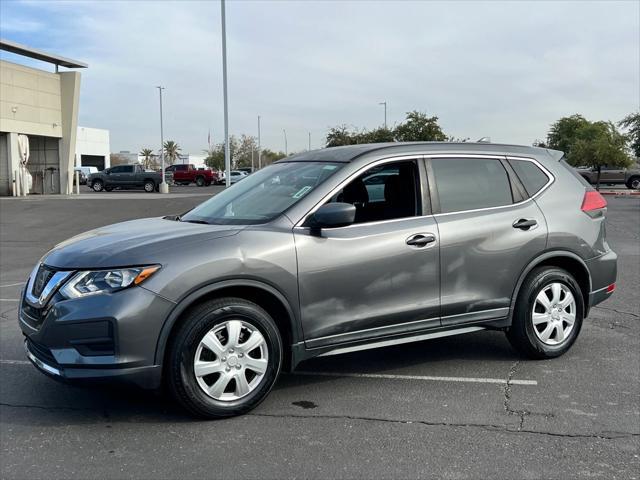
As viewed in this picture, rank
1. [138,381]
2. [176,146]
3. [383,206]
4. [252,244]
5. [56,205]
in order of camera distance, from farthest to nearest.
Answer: [176,146] → [56,205] → [383,206] → [252,244] → [138,381]

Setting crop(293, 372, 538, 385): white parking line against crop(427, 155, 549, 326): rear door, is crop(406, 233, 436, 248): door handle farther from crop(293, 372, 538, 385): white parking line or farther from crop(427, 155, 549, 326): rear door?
crop(293, 372, 538, 385): white parking line

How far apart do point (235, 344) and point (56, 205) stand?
74.1ft

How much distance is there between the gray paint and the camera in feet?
12.6

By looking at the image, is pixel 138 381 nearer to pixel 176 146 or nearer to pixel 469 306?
pixel 469 306

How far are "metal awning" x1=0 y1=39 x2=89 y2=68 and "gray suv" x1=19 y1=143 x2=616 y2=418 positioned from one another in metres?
28.3

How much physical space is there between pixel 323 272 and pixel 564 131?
80.6 meters

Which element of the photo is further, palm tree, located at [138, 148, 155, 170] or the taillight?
palm tree, located at [138, 148, 155, 170]

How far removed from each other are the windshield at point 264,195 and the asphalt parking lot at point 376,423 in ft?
4.28

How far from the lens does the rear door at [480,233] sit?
4.82 metres

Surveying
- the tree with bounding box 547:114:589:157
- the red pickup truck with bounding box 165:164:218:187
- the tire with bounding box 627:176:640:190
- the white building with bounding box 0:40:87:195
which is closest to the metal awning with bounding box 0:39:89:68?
the white building with bounding box 0:40:87:195

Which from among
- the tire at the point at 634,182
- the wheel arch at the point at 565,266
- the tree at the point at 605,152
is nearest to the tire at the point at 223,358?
the wheel arch at the point at 565,266

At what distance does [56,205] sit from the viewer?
24.5 metres

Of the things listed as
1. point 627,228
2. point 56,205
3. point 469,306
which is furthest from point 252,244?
point 56,205

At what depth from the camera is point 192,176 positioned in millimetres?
56438
